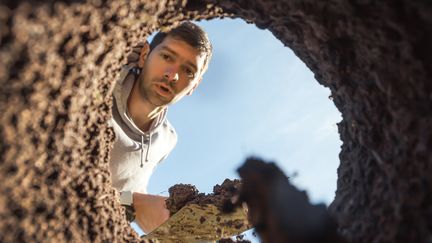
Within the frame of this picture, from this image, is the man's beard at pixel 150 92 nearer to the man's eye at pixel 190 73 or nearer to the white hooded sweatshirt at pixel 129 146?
the white hooded sweatshirt at pixel 129 146

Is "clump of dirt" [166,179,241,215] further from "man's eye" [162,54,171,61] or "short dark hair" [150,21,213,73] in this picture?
"short dark hair" [150,21,213,73]

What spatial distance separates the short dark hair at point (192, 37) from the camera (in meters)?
3.53

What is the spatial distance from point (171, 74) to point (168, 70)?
4cm

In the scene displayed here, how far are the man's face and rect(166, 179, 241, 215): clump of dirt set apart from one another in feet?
2.78

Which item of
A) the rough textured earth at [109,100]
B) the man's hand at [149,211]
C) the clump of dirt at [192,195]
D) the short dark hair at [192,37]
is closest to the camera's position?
the rough textured earth at [109,100]

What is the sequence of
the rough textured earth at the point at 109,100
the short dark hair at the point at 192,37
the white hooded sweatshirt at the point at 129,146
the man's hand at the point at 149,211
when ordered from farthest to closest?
1. the short dark hair at the point at 192,37
2. the white hooded sweatshirt at the point at 129,146
3. the man's hand at the point at 149,211
4. the rough textured earth at the point at 109,100

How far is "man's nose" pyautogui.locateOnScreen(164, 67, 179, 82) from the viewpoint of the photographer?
3.48 meters

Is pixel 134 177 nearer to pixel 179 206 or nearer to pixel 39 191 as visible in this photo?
pixel 179 206

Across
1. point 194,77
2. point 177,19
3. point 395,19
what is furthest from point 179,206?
point 395,19

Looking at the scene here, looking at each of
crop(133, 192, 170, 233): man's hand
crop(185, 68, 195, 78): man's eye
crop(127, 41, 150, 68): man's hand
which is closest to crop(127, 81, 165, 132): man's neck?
crop(127, 41, 150, 68): man's hand

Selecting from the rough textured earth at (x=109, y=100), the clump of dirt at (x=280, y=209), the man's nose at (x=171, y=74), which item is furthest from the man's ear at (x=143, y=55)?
the clump of dirt at (x=280, y=209)

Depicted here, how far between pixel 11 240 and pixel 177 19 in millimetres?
986

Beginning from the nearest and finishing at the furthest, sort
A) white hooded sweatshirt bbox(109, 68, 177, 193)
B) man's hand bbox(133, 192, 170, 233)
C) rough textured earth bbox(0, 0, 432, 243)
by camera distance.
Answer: rough textured earth bbox(0, 0, 432, 243)
man's hand bbox(133, 192, 170, 233)
white hooded sweatshirt bbox(109, 68, 177, 193)

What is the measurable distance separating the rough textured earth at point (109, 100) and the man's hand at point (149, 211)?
5.40 feet
